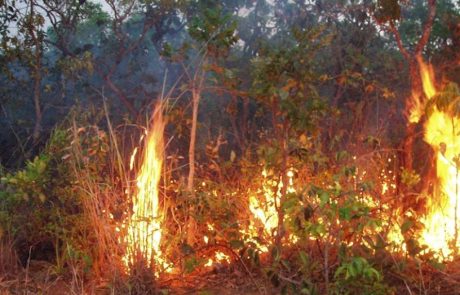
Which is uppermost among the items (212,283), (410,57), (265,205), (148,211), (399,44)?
(399,44)

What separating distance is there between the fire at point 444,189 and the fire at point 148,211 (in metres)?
1.97

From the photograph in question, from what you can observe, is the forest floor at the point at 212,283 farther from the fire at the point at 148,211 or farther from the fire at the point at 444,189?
the fire at the point at 444,189

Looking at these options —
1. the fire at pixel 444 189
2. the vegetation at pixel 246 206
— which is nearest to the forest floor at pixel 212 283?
the vegetation at pixel 246 206

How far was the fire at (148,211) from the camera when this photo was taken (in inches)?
172

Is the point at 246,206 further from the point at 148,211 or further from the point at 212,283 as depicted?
the point at 148,211

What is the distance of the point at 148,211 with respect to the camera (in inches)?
179

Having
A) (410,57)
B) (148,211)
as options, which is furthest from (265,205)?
(410,57)

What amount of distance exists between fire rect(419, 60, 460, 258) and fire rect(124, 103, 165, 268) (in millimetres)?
1970

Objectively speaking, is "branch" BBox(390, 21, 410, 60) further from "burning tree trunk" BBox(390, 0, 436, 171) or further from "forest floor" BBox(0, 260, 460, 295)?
"forest floor" BBox(0, 260, 460, 295)

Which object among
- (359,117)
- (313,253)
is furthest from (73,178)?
(359,117)

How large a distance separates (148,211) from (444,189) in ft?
8.05

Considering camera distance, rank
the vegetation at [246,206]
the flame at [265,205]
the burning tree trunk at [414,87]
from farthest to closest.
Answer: the burning tree trunk at [414,87] < the flame at [265,205] < the vegetation at [246,206]

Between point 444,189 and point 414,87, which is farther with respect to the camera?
point 414,87

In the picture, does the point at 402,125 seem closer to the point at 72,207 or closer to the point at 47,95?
the point at 72,207
